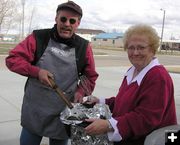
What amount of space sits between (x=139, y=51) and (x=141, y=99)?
0.32 m

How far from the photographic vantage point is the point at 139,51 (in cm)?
231

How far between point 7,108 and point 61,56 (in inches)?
168

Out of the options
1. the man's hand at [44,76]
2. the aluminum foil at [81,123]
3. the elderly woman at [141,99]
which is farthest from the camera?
the man's hand at [44,76]

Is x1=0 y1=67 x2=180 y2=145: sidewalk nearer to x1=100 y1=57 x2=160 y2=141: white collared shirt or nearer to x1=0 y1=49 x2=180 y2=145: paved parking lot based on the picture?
x1=0 y1=49 x2=180 y2=145: paved parking lot

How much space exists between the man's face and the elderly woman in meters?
0.47

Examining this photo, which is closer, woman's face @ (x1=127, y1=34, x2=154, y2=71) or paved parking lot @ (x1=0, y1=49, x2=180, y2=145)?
woman's face @ (x1=127, y1=34, x2=154, y2=71)

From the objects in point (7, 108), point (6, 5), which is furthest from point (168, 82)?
point (6, 5)

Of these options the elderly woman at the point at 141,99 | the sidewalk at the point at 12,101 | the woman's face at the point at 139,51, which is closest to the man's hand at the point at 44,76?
the elderly woman at the point at 141,99

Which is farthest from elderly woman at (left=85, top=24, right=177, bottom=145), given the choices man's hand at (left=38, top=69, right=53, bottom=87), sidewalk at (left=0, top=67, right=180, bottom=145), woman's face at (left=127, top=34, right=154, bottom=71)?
sidewalk at (left=0, top=67, right=180, bottom=145)

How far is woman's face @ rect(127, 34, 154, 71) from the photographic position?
2.30 m

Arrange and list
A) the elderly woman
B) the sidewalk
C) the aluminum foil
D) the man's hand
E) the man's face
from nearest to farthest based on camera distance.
Result: 1. the elderly woman
2. the aluminum foil
3. the man's hand
4. the man's face
5. the sidewalk

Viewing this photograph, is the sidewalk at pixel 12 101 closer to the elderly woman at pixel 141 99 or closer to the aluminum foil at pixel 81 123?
the aluminum foil at pixel 81 123

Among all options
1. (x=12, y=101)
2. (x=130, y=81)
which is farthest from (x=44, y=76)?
(x=12, y=101)

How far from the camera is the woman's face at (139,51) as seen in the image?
2299 mm
